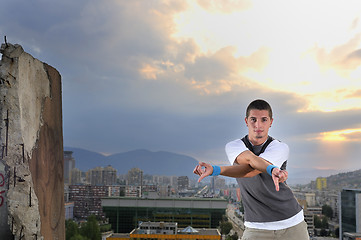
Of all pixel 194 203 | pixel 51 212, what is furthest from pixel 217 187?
pixel 51 212

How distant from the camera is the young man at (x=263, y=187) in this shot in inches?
97.3

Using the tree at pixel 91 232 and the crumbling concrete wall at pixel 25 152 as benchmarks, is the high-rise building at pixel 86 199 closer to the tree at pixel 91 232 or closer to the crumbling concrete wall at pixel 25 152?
the tree at pixel 91 232

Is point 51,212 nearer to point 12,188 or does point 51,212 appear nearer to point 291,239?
point 12,188

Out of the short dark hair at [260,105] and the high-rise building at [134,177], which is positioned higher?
the short dark hair at [260,105]

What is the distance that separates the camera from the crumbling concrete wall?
2727 millimetres

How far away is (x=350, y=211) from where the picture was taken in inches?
1401

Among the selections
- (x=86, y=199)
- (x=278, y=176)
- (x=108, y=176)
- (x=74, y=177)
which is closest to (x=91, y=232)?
(x=278, y=176)

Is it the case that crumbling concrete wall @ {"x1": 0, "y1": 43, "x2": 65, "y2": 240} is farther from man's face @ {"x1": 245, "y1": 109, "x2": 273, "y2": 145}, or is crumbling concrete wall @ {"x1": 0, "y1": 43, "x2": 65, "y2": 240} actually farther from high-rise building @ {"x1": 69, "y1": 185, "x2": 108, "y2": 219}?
high-rise building @ {"x1": 69, "y1": 185, "x2": 108, "y2": 219}

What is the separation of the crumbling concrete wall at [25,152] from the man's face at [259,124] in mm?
1821

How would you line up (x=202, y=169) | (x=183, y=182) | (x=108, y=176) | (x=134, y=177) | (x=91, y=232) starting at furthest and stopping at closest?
(x=183, y=182) < (x=134, y=177) < (x=108, y=176) < (x=91, y=232) < (x=202, y=169)

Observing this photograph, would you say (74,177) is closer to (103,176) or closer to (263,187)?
(103,176)

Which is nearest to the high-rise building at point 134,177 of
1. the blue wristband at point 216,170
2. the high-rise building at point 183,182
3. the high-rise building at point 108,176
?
the high-rise building at point 108,176

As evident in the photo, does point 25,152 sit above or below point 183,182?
above

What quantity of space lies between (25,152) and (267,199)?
6.44 feet
